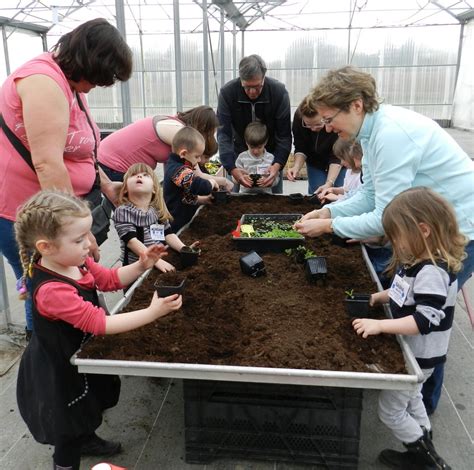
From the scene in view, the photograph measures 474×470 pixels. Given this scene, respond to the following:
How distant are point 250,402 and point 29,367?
2.74 feet

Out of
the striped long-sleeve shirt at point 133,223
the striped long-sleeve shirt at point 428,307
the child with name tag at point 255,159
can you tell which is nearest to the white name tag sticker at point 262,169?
the child with name tag at point 255,159

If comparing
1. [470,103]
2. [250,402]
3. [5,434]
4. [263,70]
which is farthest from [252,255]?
[470,103]

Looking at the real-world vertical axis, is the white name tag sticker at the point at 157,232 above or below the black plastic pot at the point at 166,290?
below

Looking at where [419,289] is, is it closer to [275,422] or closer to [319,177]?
[275,422]

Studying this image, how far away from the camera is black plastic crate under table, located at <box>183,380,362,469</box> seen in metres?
1.83

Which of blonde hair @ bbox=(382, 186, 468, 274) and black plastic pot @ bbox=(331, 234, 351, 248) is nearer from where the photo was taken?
blonde hair @ bbox=(382, 186, 468, 274)

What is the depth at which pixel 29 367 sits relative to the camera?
5.73ft

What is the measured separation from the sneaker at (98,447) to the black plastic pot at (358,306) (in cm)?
120

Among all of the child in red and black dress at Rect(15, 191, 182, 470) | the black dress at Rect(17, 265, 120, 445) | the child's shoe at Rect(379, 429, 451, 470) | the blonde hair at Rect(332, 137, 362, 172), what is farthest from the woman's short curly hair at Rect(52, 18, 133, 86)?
the child's shoe at Rect(379, 429, 451, 470)

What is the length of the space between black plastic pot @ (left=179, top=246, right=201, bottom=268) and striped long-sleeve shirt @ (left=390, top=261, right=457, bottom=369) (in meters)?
1.06

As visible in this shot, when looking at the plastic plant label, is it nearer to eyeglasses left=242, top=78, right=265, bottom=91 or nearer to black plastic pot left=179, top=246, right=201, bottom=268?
black plastic pot left=179, top=246, right=201, bottom=268

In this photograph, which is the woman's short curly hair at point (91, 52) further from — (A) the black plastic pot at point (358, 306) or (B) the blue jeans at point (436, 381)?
(B) the blue jeans at point (436, 381)

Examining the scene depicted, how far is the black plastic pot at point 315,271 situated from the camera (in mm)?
2283

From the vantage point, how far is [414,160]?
1.95 metres
